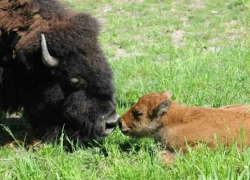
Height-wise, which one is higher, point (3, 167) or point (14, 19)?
point (14, 19)

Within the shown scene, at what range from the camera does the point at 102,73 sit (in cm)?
480

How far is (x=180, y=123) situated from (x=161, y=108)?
Result: 0.24 metres

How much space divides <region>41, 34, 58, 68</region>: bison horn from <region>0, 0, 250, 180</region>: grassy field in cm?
86

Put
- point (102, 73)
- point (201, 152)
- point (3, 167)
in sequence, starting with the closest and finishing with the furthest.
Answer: point (201, 152) → point (3, 167) → point (102, 73)

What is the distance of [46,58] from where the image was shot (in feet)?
15.5

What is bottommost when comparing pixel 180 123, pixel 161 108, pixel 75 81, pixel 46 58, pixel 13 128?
pixel 13 128

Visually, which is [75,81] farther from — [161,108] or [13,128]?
[13,128]

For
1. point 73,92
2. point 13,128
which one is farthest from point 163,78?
point 13,128

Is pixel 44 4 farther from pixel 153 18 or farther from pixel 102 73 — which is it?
pixel 153 18

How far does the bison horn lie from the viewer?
15.5 ft

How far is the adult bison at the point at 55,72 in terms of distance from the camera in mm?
4750

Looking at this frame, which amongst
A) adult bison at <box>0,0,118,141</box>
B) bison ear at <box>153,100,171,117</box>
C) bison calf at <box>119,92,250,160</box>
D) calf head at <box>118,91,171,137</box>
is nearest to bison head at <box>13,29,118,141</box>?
adult bison at <box>0,0,118,141</box>

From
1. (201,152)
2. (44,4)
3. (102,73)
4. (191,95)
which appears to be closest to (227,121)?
(201,152)

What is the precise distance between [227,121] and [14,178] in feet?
6.56
